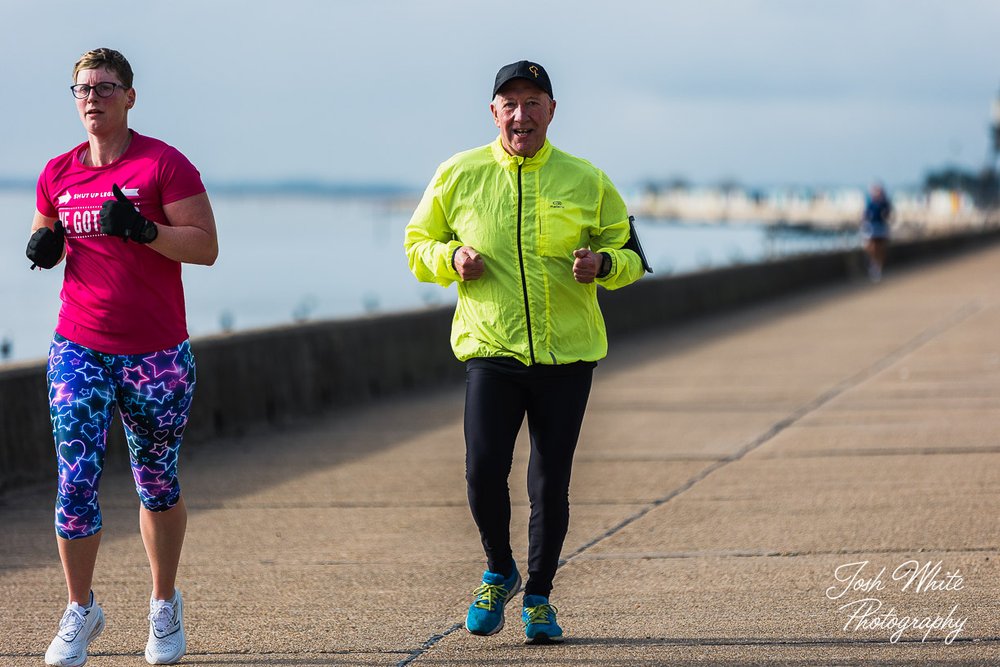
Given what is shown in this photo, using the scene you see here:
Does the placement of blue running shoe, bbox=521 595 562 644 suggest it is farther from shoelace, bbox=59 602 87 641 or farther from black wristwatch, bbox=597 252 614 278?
shoelace, bbox=59 602 87 641

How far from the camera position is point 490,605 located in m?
5.29

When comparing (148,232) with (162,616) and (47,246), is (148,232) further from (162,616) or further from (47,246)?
(162,616)

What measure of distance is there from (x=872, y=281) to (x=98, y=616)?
92.5 feet

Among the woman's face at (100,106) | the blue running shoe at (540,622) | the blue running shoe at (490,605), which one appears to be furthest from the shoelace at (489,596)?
the woman's face at (100,106)

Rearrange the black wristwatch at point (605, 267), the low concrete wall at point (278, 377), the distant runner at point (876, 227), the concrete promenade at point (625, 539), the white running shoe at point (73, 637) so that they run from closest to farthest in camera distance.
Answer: the white running shoe at point (73, 637) < the black wristwatch at point (605, 267) < the concrete promenade at point (625, 539) < the low concrete wall at point (278, 377) < the distant runner at point (876, 227)

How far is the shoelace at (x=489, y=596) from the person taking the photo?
530 centimetres

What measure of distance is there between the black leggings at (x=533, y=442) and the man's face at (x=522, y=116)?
698 millimetres

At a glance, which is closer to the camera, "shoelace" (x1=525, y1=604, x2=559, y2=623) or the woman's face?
the woman's face

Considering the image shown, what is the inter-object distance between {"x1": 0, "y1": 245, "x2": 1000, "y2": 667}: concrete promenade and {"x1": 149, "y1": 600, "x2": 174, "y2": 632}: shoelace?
153 mm

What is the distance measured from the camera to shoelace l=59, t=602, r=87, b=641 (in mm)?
4918

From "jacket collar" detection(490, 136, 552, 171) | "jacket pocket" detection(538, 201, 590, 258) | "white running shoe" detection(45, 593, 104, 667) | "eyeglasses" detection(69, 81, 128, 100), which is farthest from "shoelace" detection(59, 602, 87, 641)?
"jacket collar" detection(490, 136, 552, 171)

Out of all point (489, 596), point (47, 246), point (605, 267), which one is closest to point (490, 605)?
point (489, 596)

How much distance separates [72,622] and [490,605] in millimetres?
1323

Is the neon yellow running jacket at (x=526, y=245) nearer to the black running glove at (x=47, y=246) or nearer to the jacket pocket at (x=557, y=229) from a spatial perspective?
the jacket pocket at (x=557, y=229)
